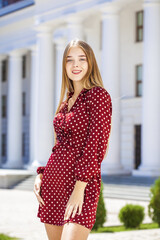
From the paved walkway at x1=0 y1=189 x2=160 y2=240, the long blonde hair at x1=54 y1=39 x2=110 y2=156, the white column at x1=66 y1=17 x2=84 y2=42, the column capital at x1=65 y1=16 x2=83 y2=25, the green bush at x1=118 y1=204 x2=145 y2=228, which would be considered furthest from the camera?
the column capital at x1=65 y1=16 x2=83 y2=25

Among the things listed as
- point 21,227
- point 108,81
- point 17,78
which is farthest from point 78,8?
point 21,227

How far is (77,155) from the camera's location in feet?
14.5

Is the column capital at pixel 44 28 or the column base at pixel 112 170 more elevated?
the column capital at pixel 44 28

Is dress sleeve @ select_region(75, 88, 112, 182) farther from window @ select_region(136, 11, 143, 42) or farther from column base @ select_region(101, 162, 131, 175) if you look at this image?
window @ select_region(136, 11, 143, 42)

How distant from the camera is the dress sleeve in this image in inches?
167

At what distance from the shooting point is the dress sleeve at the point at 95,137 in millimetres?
4234

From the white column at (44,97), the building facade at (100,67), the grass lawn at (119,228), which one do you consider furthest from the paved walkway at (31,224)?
the white column at (44,97)

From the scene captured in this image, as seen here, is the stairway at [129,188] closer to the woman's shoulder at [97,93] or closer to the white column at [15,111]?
the white column at [15,111]

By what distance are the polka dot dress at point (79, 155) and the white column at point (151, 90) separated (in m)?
25.7

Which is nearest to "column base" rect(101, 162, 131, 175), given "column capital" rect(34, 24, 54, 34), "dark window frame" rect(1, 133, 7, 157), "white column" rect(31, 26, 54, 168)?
"white column" rect(31, 26, 54, 168)

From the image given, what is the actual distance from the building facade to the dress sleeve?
57.3 ft

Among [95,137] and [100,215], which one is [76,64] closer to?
[95,137]

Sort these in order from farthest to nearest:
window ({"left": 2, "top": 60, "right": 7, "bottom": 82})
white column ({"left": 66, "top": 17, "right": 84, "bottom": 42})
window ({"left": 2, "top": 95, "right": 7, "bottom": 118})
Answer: window ({"left": 2, "top": 95, "right": 7, "bottom": 118}), window ({"left": 2, "top": 60, "right": 7, "bottom": 82}), white column ({"left": 66, "top": 17, "right": 84, "bottom": 42})

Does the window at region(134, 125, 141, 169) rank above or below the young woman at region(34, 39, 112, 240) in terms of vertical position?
A: below
